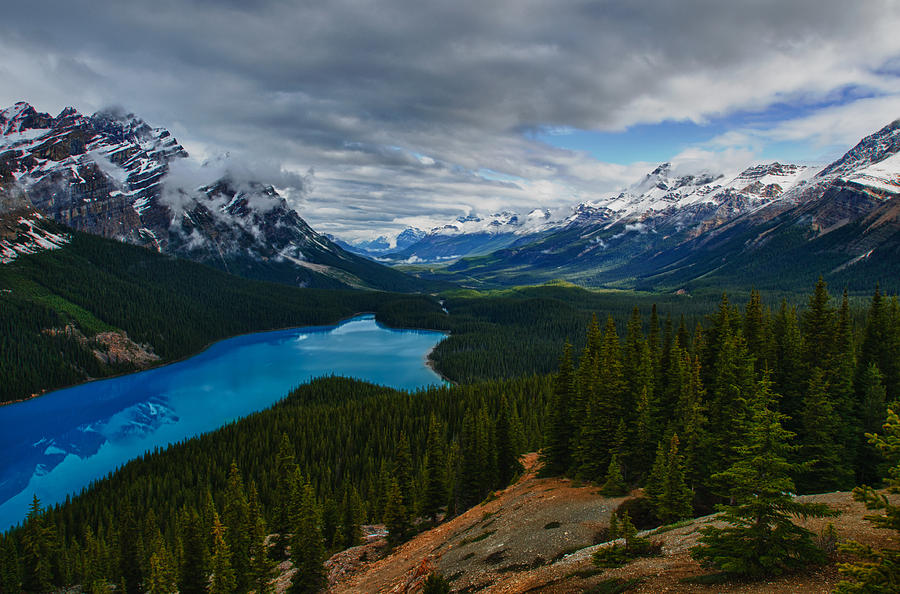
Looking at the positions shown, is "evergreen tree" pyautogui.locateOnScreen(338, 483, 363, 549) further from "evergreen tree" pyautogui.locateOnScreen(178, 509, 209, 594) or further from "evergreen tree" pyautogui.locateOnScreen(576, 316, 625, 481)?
"evergreen tree" pyautogui.locateOnScreen(576, 316, 625, 481)

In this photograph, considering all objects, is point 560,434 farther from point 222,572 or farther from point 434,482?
point 222,572

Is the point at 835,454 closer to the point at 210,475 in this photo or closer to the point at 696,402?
the point at 696,402

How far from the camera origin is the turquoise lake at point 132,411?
94.7 metres

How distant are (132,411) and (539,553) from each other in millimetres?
144778

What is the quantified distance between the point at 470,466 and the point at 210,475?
4990cm

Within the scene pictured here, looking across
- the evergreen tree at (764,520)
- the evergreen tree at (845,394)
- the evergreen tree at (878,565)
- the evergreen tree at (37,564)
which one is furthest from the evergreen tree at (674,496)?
the evergreen tree at (37,564)

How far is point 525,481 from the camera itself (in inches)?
2064

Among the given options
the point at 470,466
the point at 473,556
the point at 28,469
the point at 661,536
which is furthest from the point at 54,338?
the point at 661,536

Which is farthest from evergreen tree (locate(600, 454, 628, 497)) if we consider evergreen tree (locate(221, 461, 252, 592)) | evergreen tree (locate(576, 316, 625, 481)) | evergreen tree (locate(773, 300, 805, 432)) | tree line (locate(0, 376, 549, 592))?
evergreen tree (locate(221, 461, 252, 592))

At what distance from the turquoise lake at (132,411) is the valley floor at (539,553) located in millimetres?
73070

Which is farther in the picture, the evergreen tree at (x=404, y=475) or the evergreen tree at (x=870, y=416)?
the evergreen tree at (x=404, y=475)

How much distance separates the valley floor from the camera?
18203 mm

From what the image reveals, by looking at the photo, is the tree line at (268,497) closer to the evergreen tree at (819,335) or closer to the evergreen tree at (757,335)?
the evergreen tree at (757,335)

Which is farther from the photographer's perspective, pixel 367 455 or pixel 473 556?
pixel 367 455
